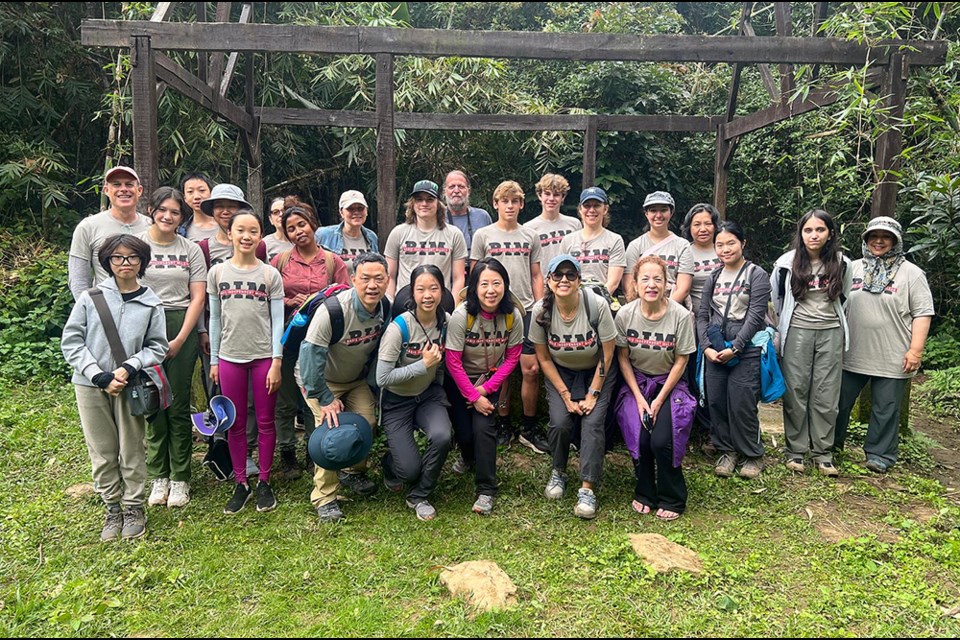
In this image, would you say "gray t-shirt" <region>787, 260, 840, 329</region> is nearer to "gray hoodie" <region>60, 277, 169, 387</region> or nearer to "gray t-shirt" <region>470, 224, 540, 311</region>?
"gray t-shirt" <region>470, 224, 540, 311</region>

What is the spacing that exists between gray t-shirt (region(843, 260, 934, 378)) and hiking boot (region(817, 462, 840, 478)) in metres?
0.68

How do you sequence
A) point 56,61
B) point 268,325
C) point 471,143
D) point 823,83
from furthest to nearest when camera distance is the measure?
point 471,143
point 56,61
point 823,83
point 268,325

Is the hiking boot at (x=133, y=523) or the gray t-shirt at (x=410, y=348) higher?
the gray t-shirt at (x=410, y=348)

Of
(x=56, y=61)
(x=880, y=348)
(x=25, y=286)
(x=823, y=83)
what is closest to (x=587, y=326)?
(x=880, y=348)

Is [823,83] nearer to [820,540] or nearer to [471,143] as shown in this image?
[820,540]

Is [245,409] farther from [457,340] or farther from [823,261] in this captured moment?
[823,261]

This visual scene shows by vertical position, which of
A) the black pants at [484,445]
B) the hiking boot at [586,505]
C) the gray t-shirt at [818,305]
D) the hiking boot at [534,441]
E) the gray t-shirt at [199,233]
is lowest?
the hiking boot at [586,505]

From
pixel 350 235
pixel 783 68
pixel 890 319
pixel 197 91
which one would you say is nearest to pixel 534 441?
pixel 350 235

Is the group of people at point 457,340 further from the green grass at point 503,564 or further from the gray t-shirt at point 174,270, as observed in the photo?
the green grass at point 503,564

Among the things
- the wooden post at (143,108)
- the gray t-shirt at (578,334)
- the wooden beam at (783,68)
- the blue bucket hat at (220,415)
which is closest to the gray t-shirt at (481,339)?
the gray t-shirt at (578,334)

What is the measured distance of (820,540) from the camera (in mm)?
3443

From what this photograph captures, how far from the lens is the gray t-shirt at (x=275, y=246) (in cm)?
425

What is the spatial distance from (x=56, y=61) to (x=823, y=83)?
968 cm

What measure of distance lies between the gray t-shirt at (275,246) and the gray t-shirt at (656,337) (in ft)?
7.59
